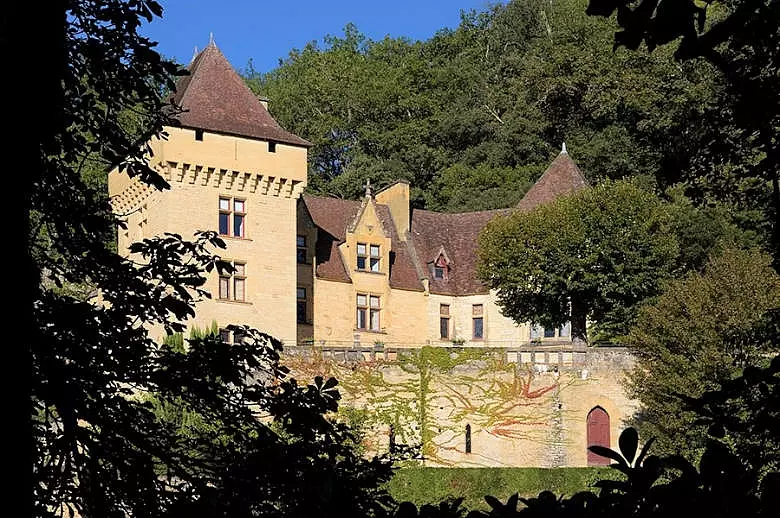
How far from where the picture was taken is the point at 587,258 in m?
33.7

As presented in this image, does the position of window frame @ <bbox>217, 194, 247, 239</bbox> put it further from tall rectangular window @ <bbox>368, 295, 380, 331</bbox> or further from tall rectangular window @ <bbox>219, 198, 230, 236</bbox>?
tall rectangular window @ <bbox>368, 295, 380, 331</bbox>

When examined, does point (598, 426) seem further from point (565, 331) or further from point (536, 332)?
point (536, 332)

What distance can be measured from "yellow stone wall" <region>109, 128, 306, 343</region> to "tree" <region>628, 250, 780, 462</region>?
31.7 feet

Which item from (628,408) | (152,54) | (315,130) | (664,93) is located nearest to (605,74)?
(664,93)

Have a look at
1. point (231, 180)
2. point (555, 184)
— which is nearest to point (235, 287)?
point (231, 180)

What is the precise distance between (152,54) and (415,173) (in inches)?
1716

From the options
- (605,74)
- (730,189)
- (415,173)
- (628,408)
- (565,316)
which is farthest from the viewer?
(415,173)

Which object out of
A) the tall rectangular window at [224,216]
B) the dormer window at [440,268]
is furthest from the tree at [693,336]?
the tall rectangular window at [224,216]

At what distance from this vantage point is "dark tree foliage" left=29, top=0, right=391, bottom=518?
6.73 meters

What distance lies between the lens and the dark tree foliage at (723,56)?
327 centimetres

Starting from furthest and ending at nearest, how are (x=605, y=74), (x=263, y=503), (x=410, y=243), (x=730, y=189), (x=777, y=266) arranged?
(x=605, y=74), (x=410, y=243), (x=263, y=503), (x=730, y=189), (x=777, y=266)

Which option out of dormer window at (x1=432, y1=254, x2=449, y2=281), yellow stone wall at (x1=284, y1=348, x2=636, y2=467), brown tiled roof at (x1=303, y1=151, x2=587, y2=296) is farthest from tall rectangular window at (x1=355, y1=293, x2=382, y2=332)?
yellow stone wall at (x1=284, y1=348, x2=636, y2=467)

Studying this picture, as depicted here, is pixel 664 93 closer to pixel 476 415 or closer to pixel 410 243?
pixel 410 243

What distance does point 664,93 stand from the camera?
44094 millimetres
